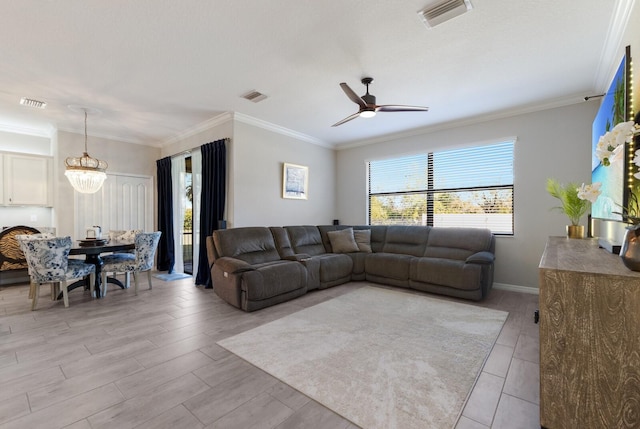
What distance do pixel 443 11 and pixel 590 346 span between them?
2380mm

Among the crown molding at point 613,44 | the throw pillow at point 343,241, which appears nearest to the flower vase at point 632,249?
the crown molding at point 613,44

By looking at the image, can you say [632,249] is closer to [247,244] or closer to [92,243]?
[247,244]

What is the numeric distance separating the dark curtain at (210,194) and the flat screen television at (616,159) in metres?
4.41

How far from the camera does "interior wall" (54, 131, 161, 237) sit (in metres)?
5.08

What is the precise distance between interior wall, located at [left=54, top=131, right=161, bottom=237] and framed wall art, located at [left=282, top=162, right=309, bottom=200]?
307cm

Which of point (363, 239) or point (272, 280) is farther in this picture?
point (363, 239)

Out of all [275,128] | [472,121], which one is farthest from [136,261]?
[472,121]

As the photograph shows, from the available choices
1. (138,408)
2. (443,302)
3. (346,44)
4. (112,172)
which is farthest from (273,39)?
(112,172)

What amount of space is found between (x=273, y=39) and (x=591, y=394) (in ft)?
10.5

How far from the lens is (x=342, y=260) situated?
4.80 metres

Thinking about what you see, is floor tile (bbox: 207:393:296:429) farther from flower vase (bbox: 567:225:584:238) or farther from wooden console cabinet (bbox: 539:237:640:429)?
flower vase (bbox: 567:225:584:238)

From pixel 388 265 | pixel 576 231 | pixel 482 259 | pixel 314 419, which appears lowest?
pixel 314 419

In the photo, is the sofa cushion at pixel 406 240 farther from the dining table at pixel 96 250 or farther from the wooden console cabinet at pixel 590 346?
the dining table at pixel 96 250

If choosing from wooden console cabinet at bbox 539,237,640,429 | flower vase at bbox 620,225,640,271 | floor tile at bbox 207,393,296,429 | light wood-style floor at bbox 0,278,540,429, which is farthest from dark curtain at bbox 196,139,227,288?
flower vase at bbox 620,225,640,271
